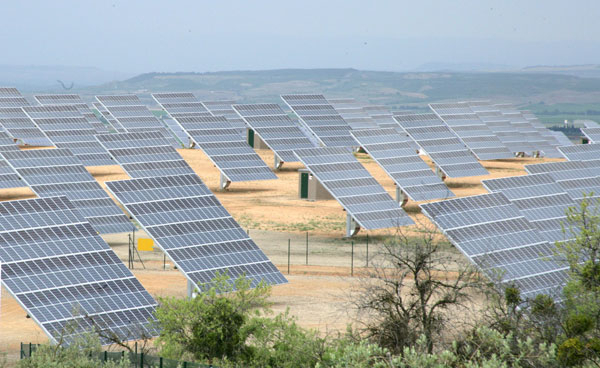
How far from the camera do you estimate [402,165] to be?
48.4 m

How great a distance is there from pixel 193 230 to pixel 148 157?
17929 mm

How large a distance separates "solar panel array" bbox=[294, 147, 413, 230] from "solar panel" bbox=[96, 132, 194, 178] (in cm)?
594

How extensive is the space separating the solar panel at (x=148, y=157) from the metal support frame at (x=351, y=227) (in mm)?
7673

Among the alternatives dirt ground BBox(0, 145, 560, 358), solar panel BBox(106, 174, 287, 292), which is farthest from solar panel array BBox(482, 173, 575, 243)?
solar panel BBox(106, 174, 287, 292)

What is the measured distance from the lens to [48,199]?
2641 centimetres

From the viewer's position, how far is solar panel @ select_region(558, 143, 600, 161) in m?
51.1

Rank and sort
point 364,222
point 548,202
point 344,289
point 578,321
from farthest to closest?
point 364,222
point 548,202
point 344,289
point 578,321

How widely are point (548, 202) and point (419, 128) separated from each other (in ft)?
74.2

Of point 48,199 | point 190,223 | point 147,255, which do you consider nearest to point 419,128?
point 147,255

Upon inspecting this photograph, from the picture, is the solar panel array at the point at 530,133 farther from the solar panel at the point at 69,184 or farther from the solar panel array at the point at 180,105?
the solar panel at the point at 69,184

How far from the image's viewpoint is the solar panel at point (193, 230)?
27891 millimetres

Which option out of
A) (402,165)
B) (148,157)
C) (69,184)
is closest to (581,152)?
(402,165)

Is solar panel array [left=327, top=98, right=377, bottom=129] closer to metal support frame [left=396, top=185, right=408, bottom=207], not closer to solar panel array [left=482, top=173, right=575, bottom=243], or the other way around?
metal support frame [left=396, top=185, right=408, bottom=207]

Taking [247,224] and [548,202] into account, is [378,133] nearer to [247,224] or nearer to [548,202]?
[247,224]
